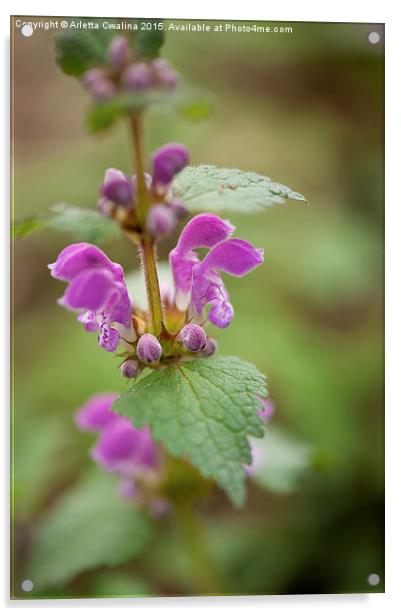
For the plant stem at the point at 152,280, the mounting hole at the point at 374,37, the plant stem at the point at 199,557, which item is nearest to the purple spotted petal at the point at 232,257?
the plant stem at the point at 152,280

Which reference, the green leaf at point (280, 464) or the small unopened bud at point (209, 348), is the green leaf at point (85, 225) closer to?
the small unopened bud at point (209, 348)

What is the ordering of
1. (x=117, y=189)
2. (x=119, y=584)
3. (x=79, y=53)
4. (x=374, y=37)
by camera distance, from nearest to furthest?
(x=117, y=189) < (x=79, y=53) < (x=374, y=37) < (x=119, y=584)

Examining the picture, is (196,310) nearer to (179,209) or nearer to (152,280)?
(152,280)

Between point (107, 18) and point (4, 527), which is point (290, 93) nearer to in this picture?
point (107, 18)

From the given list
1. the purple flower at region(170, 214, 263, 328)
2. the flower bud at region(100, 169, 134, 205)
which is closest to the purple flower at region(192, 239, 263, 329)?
the purple flower at region(170, 214, 263, 328)
